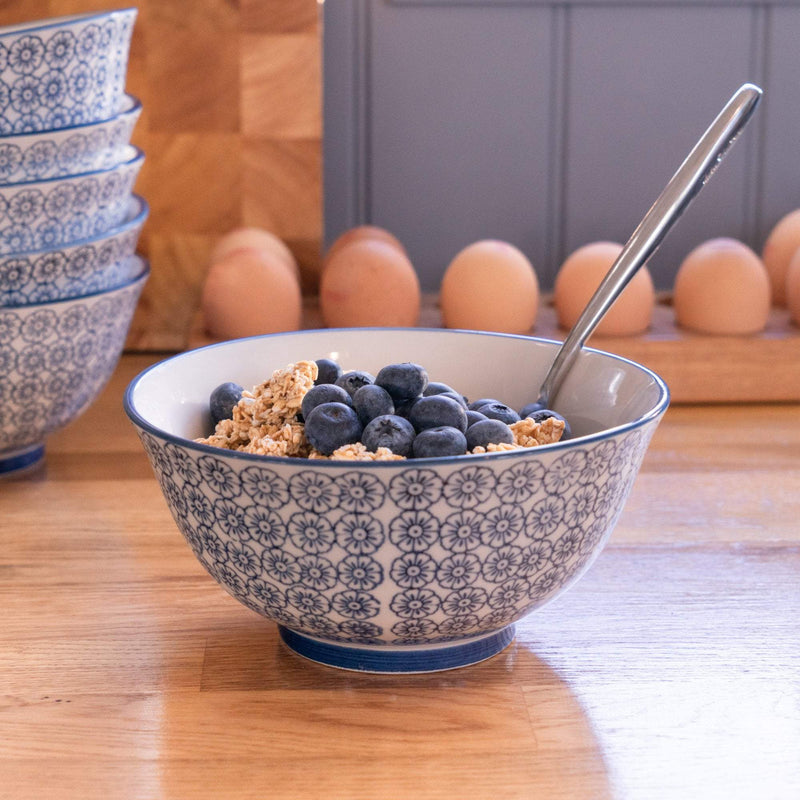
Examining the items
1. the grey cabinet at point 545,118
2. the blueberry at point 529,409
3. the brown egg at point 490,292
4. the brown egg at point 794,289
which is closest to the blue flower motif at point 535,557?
the blueberry at point 529,409

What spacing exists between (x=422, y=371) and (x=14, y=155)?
0.34m

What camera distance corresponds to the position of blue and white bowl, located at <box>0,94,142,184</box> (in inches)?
28.0

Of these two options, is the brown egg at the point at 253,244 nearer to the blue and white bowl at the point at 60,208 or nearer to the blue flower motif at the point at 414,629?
the blue and white bowl at the point at 60,208

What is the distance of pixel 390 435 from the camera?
1.60 feet

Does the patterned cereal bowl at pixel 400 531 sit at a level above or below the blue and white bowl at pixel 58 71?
below

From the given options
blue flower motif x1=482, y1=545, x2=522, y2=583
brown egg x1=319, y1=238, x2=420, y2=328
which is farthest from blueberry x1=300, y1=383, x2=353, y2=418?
brown egg x1=319, y1=238, x2=420, y2=328

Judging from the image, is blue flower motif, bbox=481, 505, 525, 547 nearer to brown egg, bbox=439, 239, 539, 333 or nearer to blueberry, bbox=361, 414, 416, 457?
blueberry, bbox=361, 414, 416, 457

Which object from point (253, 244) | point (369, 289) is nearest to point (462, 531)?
point (369, 289)

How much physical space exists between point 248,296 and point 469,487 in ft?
1.80

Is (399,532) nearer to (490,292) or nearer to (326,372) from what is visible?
(326,372)

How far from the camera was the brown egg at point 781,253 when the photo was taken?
43.0 inches

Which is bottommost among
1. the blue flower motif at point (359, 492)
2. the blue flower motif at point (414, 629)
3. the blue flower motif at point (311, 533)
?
the blue flower motif at point (414, 629)

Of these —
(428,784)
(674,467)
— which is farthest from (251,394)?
(674,467)

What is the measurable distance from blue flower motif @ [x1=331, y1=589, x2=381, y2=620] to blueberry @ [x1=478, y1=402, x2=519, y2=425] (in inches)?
4.6
